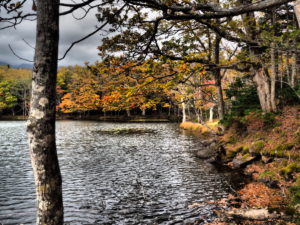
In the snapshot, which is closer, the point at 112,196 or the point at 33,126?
the point at 33,126

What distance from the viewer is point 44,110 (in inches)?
129

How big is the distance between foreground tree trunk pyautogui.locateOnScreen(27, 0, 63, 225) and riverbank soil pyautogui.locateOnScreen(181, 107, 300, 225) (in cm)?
558

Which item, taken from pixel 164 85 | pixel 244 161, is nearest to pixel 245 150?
pixel 244 161

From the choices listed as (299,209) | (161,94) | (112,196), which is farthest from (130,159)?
(299,209)

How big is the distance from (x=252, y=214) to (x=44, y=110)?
691cm

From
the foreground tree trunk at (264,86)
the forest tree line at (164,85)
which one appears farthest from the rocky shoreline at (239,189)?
Answer: the forest tree line at (164,85)

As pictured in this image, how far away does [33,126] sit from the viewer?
3.24 meters

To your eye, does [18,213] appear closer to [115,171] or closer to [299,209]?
[115,171]

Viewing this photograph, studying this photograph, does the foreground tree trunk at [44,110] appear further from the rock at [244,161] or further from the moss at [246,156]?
the moss at [246,156]

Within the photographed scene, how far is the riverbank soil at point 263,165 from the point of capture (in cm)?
715

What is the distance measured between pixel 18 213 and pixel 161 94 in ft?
29.7

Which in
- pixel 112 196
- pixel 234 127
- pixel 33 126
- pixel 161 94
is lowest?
pixel 112 196

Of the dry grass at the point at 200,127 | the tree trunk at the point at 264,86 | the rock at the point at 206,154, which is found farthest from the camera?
the dry grass at the point at 200,127

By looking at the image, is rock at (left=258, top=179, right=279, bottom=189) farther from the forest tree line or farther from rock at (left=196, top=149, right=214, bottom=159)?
rock at (left=196, top=149, right=214, bottom=159)
